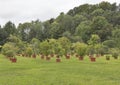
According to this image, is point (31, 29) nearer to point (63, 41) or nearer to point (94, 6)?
point (94, 6)

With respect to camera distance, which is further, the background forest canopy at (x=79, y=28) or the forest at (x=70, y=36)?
the background forest canopy at (x=79, y=28)

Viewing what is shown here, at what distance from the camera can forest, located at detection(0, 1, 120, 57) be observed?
48.1m

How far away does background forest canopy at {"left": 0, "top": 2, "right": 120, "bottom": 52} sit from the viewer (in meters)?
82.1

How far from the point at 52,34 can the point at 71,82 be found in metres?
78.4

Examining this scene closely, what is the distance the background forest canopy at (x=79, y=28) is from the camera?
8212 centimetres

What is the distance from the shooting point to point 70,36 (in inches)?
3445

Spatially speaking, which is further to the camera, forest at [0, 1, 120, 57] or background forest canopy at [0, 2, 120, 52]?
background forest canopy at [0, 2, 120, 52]

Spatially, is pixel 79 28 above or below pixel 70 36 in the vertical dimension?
above

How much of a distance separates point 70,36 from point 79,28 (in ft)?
16.3

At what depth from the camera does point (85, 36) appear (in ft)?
286

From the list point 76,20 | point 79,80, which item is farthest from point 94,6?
point 79,80

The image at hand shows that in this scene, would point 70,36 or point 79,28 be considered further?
point 79,28

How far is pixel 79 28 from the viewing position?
299 feet

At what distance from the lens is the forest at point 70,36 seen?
48072mm
